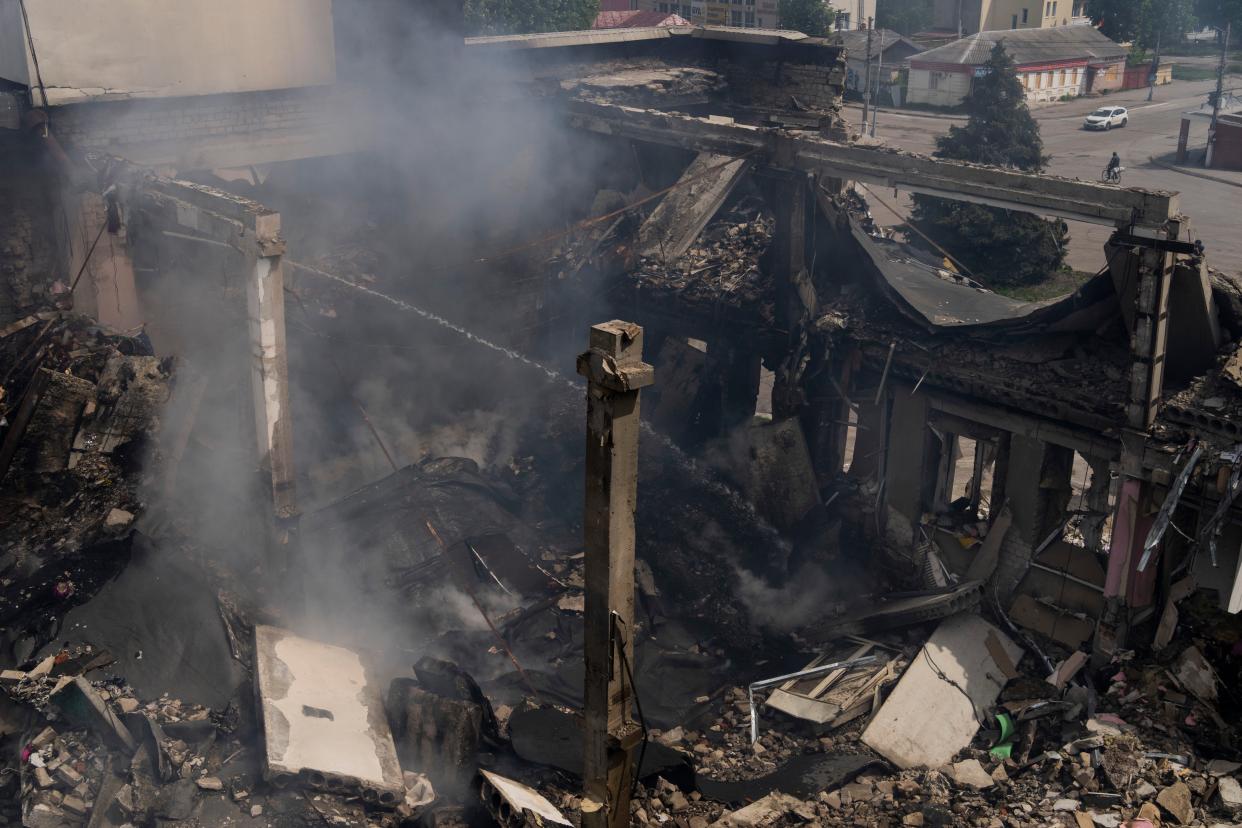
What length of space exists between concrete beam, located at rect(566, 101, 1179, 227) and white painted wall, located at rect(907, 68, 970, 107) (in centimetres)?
3449

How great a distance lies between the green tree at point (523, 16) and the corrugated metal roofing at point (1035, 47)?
15.0m

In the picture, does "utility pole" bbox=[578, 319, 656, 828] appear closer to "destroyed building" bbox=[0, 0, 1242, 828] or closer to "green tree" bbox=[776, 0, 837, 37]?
"destroyed building" bbox=[0, 0, 1242, 828]

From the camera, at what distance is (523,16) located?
37969mm

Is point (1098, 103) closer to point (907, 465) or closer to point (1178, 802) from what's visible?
point (907, 465)

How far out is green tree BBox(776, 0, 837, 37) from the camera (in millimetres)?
45625

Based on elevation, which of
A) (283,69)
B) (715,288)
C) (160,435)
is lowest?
(160,435)

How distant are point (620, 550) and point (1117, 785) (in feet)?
13.8

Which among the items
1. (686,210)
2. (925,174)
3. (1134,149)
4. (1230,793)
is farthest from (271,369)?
(1134,149)

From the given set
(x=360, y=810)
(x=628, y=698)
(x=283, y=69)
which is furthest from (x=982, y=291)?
(x=283, y=69)

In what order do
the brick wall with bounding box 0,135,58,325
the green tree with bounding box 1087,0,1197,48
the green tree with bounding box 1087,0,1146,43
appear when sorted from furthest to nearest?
the green tree with bounding box 1087,0,1146,43 < the green tree with bounding box 1087,0,1197,48 < the brick wall with bounding box 0,135,58,325

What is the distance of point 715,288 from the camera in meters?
12.6

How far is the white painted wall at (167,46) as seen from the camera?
12.0 meters

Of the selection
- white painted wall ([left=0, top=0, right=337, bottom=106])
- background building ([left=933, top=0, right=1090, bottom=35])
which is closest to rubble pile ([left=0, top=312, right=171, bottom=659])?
white painted wall ([left=0, top=0, right=337, bottom=106])

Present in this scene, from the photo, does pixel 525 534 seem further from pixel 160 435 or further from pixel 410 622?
pixel 160 435
